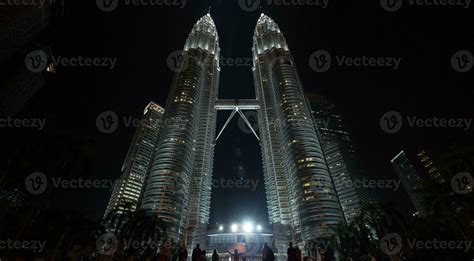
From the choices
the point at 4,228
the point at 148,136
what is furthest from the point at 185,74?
the point at 4,228

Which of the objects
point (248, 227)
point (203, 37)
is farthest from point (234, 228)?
point (203, 37)

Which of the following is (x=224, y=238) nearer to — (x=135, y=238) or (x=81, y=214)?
(x=135, y=238)

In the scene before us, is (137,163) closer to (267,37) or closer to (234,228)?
(234,228)

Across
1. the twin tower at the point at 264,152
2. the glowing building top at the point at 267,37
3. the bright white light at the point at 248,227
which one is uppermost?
the glowing building top at the point at 267,37

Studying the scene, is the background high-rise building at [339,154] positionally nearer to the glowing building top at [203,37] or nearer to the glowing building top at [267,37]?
the glowing building top at [267,37]

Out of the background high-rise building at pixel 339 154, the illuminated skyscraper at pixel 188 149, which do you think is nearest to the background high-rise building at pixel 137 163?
the illuminated skyscraper at pixel 188 149
